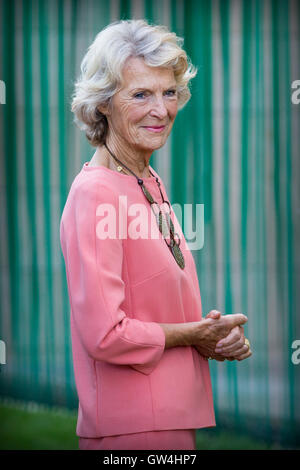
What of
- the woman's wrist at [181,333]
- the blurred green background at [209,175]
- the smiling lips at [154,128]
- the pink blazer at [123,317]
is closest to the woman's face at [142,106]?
the smiling lips at [154,128]

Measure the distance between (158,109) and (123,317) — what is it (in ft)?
2.05

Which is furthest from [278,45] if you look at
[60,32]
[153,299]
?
[153,299]

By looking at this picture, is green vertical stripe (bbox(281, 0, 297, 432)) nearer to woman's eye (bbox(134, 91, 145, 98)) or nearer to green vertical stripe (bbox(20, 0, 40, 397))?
green vertical stripe (bbox(20, 0, 40, 397))

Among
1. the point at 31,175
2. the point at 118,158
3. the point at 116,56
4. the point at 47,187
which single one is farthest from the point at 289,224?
the point at 116,56

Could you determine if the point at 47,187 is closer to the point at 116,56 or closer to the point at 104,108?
the point at 104,108

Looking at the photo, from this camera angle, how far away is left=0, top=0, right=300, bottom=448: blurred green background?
3658mm

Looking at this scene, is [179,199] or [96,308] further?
[179,199]

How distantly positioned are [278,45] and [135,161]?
7.08 feet

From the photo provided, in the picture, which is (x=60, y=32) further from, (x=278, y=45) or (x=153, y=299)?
(x=153, y=299)

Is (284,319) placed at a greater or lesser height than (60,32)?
lesser

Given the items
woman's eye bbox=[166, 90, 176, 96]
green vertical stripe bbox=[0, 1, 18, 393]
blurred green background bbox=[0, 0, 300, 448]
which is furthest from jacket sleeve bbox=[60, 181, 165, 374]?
green vertical stripe bbox=[0, 1, 18, 393]

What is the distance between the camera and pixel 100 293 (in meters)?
1.60

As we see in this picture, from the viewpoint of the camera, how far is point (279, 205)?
3701mm

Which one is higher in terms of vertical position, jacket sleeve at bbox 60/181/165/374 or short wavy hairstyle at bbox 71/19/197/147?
short wavy hairstyle at bbox 71/19/197/147
